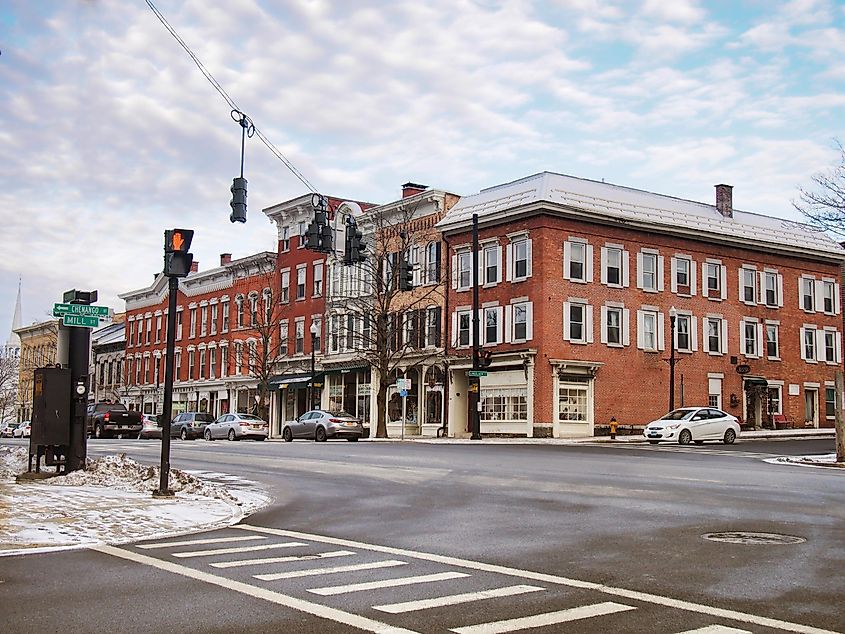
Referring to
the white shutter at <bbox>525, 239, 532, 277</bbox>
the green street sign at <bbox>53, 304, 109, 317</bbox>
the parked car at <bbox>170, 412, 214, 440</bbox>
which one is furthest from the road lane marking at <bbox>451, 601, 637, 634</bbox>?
the parked car at <bbox>170, 412, 214, 440</bbox>

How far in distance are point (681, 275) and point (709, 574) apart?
44.2 metres

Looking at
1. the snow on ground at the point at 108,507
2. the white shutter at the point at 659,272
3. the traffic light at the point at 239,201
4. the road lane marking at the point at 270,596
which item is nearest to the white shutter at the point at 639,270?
the white shutter at the point at 659,272

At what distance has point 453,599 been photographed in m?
7.19

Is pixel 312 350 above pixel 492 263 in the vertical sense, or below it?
below

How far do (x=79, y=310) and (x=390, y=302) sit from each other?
3670 centimetres

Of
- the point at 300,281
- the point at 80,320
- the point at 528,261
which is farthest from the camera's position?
the point at 300,281

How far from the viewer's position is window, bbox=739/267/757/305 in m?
53.4

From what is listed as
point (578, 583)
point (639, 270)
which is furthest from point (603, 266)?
point (578, 583)

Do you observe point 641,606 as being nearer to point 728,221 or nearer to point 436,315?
point 436,315

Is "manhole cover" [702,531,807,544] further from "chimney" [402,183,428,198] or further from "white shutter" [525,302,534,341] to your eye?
"chimney" [402,183,428,198]

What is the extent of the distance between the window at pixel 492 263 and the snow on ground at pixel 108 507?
31684mm

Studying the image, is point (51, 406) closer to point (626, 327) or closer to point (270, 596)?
point (270, 596)

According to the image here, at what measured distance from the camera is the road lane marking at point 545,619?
622 cm

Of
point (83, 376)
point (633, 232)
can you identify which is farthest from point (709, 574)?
point (633, 232)
